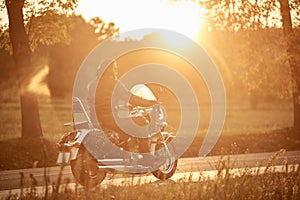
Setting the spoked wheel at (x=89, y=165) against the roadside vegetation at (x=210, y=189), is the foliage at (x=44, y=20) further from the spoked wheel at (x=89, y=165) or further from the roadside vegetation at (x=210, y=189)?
the roadside vegetation at (x=210, y=189)

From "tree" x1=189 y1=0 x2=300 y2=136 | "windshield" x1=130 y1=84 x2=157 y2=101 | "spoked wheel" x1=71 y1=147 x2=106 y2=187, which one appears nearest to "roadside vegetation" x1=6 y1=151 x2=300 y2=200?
"spoked wheel" x1=71 y1=147 x2=106 y2=187

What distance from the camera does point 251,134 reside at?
24.6m

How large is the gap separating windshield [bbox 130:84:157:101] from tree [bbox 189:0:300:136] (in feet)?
41.0

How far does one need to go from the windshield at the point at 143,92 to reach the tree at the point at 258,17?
41.0 ft

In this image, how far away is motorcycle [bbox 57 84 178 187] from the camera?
36.2ft

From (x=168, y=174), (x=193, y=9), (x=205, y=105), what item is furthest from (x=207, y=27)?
(x=205, y=105)

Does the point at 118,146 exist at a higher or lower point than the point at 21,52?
lower

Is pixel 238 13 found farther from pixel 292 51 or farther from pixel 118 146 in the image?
pixel 118 146

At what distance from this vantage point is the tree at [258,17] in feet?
78.5

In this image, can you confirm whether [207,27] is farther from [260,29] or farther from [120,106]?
[120,106]

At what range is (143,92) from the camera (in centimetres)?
1199

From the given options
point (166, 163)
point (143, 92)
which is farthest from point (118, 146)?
point (166, 163)

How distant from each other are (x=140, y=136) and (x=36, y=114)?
9459 millimetres

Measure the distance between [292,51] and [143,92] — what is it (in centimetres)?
1304
